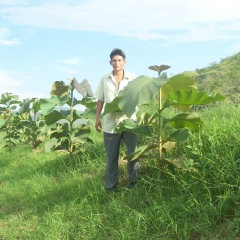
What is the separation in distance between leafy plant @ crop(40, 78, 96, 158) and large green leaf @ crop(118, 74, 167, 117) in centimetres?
238

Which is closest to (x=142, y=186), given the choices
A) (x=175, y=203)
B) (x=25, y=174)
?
(x=175, y=203)

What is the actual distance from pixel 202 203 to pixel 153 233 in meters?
0.50

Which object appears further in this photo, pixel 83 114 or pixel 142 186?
pixel 83 114

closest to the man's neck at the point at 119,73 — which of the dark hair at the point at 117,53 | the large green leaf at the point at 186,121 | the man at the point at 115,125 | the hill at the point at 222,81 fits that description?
the man at the point at 115,125

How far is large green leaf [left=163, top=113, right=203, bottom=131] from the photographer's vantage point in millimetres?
3777

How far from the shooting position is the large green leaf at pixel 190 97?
3.48m

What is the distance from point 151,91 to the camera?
3.26m

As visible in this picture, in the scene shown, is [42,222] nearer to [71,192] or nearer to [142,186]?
[71,192]

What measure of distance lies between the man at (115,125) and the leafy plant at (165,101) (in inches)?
16.3

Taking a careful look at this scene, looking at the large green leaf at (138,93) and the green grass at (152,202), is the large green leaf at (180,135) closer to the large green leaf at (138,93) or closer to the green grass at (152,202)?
the green grass at (152,202)

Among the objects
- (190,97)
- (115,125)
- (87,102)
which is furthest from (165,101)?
(87,102)

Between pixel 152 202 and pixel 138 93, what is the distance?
3.86 ft

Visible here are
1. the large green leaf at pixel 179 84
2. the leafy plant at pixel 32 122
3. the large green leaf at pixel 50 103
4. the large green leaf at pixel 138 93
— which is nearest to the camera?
the large green leaf at pixel 138 93

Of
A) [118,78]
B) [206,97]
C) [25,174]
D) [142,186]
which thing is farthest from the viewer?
[25,174]
